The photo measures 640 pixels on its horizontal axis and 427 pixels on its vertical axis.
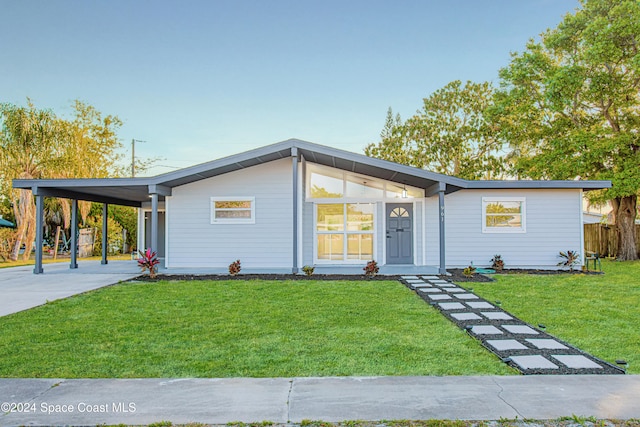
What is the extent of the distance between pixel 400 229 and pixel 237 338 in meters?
7.62

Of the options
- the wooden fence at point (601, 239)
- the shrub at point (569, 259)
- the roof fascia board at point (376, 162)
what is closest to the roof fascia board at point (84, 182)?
the roof fascia board at point (376, 162)

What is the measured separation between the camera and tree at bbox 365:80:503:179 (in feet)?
70.6

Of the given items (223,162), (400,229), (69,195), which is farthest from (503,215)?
(69,195)

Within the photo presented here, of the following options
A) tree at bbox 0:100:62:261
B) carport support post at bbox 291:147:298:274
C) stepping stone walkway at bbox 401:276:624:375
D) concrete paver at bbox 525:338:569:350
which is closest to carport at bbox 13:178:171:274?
carport support post at bbox 291:147:298:274

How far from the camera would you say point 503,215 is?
35.2 feet

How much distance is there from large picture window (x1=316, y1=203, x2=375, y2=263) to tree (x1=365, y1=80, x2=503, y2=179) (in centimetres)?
1238

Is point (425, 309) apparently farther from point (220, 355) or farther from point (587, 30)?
point (587, 30)

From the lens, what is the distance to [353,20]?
42.3ft

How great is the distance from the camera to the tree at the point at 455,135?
70.6ft

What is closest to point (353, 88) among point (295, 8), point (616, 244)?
point (295, 8)

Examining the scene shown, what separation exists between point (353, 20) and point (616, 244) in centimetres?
1302

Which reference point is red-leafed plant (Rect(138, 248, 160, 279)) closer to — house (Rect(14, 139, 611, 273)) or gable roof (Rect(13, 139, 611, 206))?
house (Rect(14, 139, 611, 273))

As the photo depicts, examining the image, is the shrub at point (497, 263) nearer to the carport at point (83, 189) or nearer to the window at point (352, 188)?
the window at point (352, 188)

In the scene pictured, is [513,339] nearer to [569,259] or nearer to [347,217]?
[347,217]
